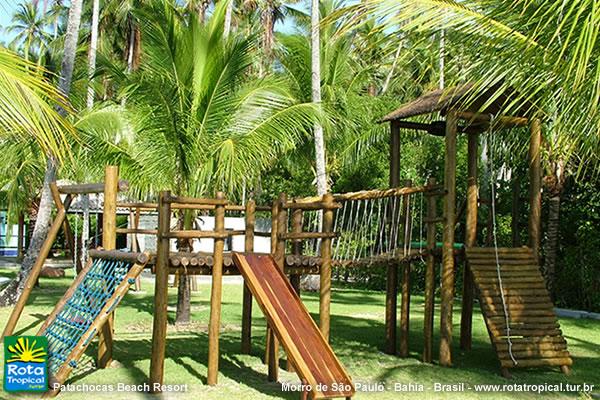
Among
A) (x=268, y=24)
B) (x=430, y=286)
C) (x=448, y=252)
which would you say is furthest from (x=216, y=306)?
(x=268, y=24)

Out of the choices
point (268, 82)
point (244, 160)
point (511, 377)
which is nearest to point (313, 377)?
point (511, 377)

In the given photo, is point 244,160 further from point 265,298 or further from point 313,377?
point 313,377

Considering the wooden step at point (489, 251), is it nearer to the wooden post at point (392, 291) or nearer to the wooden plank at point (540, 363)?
the wooden post at point (392, 291)

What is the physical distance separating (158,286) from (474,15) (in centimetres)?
396

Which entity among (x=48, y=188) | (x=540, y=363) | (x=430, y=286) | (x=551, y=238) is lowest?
(x=540, y=363)

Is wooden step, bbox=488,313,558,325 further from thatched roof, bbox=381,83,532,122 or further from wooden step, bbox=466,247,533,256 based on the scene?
thatched roof, bbox=381,83,532,122

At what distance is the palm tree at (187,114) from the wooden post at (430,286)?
3113 mm

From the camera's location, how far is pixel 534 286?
8.68 m

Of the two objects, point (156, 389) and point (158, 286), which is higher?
point (158, 286)

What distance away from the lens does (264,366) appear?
812 cm

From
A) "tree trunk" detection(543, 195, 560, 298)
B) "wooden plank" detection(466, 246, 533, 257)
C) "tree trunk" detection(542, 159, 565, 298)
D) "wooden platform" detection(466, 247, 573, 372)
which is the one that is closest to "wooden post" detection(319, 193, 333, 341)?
"wooden platform" detection(466, 247, 573, 372)

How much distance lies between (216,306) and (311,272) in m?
1.42

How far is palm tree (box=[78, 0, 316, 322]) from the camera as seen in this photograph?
10.4 metres

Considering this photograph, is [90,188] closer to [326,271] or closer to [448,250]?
[326,271]
